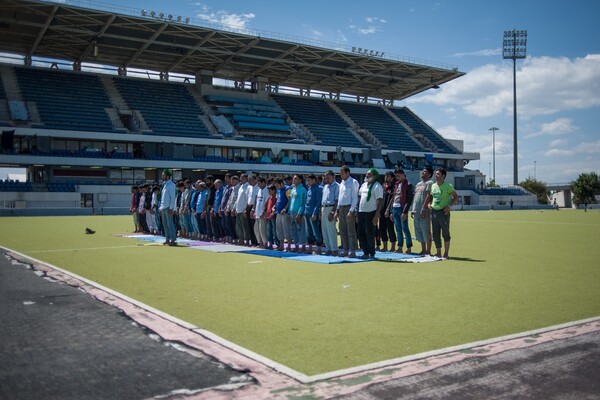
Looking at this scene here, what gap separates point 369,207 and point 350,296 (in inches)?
185

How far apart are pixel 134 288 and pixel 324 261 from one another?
14.6 feet

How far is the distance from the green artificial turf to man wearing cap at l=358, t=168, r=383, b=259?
91cm

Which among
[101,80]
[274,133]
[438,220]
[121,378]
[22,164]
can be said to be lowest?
[121,378]

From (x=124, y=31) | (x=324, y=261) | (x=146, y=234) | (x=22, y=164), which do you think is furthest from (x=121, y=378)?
(x=124, y=31)

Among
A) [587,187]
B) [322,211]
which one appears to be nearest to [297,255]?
[322,211]

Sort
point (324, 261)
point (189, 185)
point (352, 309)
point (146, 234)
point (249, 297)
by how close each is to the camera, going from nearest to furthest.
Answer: point (352, 309) < point (249, 297) < point (324, 261) < point (189, 185) < point (146, 234)

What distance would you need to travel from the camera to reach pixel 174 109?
52.2 m

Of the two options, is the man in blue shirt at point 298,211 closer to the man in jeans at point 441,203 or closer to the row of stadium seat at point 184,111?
the man in jeans at point 441,203

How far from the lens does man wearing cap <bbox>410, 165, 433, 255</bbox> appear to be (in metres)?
12.1

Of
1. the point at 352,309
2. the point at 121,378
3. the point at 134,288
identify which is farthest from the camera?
the point at 134,288

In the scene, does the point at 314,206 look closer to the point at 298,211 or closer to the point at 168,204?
the point at 298,211

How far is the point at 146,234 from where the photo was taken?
19.8 meters

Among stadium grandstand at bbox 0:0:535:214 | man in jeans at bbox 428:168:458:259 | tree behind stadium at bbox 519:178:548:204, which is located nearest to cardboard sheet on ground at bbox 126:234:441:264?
man in jeans at bbox 428:168:458:259

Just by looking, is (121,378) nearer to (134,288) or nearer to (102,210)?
(134,288)
